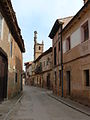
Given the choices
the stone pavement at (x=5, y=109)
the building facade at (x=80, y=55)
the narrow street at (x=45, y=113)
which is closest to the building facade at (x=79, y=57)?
the building facade at (x=80, y=55)

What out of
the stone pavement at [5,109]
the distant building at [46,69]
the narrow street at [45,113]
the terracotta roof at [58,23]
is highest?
the terracotta roof at [58,23]

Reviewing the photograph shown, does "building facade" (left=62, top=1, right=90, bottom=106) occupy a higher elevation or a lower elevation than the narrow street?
higher

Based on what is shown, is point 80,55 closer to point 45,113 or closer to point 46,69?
point 45,113

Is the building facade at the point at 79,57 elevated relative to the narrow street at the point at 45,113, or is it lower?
elevated

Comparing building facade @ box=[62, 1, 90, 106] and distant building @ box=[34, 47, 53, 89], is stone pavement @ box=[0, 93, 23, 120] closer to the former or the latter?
building facade @ box=[62, 1, 90, 106]

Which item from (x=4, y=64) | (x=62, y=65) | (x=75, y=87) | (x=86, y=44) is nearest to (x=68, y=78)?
(x=62, y=65)

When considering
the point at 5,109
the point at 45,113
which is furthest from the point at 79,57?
the point at 5,109

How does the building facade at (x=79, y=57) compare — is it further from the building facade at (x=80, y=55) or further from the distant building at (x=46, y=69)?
the distant building at (x=46, y=69)

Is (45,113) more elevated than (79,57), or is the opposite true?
(79,57)

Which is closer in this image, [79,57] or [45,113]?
[45,113]

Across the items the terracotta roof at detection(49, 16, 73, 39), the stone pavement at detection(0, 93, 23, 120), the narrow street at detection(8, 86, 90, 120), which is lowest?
the narrow street at detection(8, 86, 90, 120)

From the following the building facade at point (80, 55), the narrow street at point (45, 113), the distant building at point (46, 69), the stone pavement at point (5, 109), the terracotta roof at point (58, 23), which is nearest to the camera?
the stone pavement at point (5, 109)

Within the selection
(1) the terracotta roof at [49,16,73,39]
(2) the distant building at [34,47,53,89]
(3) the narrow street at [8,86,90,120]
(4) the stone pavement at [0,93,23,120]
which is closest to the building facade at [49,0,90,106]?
(3) the narrow street at [8,86,90,120]

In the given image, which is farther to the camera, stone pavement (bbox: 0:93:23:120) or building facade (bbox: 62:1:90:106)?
building facade (bbox: 62:1:90:106)
